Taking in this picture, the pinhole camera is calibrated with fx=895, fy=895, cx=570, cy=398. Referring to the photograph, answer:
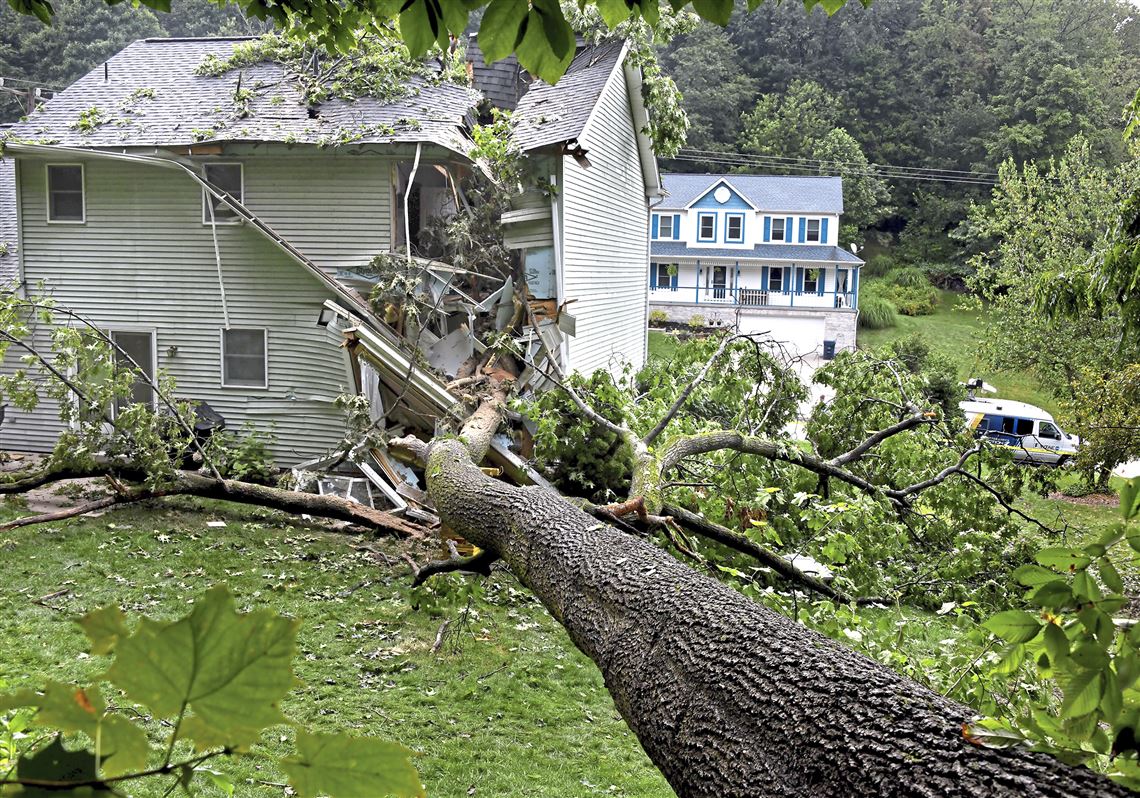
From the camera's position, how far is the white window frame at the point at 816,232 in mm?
42875

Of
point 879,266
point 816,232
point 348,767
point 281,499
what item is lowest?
point 281,499

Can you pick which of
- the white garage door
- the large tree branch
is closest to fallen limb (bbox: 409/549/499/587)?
the large tree branch

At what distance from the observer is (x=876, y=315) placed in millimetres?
42875

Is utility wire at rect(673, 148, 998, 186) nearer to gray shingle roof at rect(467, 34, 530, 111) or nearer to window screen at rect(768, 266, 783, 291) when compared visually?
window screen at rect(768, 266, 783, 291)

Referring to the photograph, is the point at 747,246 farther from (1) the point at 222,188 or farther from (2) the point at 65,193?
(2) the point at 65,193

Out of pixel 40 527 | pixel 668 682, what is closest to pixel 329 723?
pixel 668 682

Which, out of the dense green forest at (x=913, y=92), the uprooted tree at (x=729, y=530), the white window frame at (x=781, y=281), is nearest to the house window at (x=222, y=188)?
the uprooted tree at (x=729, y=530)

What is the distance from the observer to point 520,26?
2.26 m

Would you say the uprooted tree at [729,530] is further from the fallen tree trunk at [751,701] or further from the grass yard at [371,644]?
the grass yard at [371,644]

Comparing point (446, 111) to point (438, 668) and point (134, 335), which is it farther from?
point (438, 668)

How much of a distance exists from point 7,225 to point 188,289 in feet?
16.7

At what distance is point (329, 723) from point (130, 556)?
491 centimetres

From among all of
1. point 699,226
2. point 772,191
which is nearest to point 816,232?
point 772,191

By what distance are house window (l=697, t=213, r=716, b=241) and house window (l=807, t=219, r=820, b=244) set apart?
4556 mm
